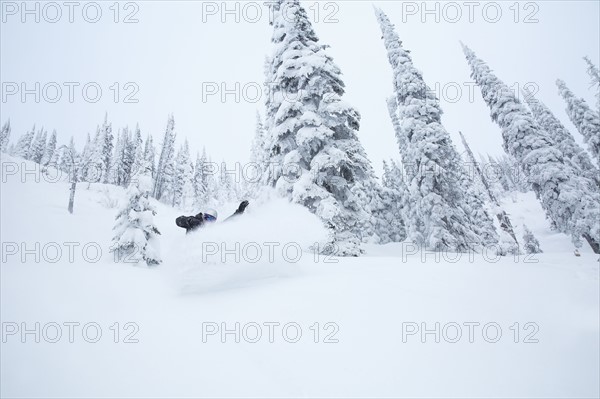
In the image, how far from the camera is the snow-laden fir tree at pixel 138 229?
880 centimetres

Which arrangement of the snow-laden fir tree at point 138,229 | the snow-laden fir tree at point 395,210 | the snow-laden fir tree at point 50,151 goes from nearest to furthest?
the snow-laden fir tree at point 138,229 → the snow-laden fir tree at point 395,210 → the snow-laden fir tree at point 50,151

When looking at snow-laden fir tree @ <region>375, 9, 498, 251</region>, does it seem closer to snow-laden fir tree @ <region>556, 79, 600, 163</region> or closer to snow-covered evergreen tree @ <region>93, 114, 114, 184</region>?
snow-laden fir tree @ <region>556, 79, 600, 163</region>

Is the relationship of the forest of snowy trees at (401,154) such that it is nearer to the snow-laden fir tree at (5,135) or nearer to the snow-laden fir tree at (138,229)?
the snow-laden fir tree at (138,229)

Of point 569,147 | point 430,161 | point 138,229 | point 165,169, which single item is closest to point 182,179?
point 165,169

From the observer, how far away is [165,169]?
47531 mm

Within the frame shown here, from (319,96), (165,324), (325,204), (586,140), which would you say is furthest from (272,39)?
(586,140)

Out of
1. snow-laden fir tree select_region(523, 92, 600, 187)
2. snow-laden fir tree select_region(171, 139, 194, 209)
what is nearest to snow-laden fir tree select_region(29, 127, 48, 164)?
snow-laden fir tree select_region(171, 139, 194, 209)

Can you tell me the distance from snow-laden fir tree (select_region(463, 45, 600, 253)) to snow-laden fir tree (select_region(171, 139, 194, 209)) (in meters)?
47.5

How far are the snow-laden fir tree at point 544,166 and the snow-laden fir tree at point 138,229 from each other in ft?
71.4

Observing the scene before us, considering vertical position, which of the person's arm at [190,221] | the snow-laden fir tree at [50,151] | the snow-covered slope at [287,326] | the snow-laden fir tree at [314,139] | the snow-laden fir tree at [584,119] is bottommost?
the snow-covered slope at [287,326]

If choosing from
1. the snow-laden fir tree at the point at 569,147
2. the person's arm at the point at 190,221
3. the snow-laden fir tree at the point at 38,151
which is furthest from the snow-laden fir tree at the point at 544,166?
the snow-laden fir tree at the point at 38,151

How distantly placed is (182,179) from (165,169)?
7.99m

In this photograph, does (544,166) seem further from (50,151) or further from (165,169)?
(50,151)

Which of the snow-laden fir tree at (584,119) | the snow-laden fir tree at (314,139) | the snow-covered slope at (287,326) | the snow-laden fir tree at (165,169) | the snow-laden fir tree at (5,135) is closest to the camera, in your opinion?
the snow-covered slope at (287,326)
